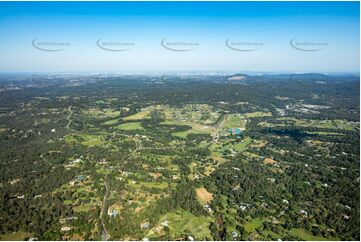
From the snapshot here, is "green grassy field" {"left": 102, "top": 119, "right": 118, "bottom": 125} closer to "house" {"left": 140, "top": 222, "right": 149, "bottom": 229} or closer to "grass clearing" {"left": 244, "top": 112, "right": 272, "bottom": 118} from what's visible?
"grass clearing" {"left": 244, "top": 112, "right": 272, "bottom": 118}

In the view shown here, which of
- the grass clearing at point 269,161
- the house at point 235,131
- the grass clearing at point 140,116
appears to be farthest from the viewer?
the grass clearing at point 140,116

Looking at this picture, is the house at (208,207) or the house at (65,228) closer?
the house at (65,228)

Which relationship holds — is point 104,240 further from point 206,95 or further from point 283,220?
point 206,95

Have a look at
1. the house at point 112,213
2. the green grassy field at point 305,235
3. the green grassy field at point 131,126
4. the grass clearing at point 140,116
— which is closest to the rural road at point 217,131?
the green grassy field at point 131,126

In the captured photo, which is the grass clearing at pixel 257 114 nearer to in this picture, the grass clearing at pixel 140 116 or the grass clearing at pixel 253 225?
the grass clearing at pixel 140 116

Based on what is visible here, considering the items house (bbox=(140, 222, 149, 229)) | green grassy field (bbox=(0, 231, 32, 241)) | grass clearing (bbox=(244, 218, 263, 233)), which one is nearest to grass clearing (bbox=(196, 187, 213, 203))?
grass clearing (bbox=(244, 218, 263, 233))

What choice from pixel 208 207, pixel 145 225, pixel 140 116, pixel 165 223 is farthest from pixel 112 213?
pixel 140 116

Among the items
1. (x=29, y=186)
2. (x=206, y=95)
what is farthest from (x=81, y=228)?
(x=206, y=95)

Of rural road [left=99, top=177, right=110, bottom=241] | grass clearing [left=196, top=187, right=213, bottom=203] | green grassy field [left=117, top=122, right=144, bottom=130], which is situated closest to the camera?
rural road [left=99, top=177, right=110, bottom=241]

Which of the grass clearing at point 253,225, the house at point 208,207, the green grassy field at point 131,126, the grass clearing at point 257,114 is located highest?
the green grassy field at point 131,126

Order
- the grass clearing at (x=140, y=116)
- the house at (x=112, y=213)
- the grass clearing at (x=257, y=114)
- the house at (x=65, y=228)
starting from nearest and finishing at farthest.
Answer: the house at (x=65, y=228) < the house at (x=112, y=213) < the grass clearing at (x=140, y=116) < the grass clearing at (x=257, y=114)

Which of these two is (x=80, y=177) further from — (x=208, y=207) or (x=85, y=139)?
(x=85, y=139)
